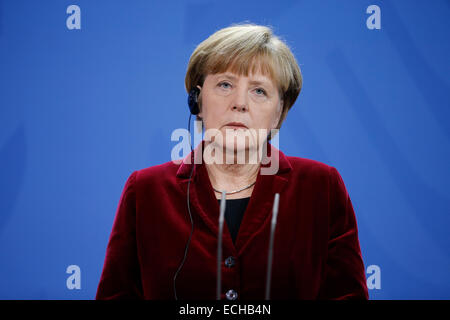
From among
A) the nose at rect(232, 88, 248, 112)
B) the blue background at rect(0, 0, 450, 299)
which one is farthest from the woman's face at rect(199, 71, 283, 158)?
the blue background at rect(0, 0, 450, 299)

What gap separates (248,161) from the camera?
121 centimetres

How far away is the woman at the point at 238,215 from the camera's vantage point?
107 centimetres

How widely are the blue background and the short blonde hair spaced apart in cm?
64

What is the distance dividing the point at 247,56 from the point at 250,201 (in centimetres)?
39

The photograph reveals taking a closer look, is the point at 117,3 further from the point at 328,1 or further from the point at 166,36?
the point at 328,1

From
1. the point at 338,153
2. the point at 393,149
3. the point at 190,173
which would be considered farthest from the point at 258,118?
the point at 393,149

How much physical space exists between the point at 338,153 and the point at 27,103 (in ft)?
4.51

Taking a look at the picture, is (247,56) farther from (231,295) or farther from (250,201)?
(231,295)

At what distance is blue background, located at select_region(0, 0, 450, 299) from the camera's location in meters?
1.81

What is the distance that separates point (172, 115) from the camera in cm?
183

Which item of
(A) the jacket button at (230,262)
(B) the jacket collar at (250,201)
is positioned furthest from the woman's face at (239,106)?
(A) the jacket button at (230,262)

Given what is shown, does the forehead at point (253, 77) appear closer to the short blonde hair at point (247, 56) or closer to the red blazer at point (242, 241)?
the short blonde hair at point (247, 56)

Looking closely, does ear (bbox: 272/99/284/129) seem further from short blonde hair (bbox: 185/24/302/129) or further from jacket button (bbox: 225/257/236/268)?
jacket button (bbox: 225/257/236/268)

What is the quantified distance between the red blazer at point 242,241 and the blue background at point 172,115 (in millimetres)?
643
